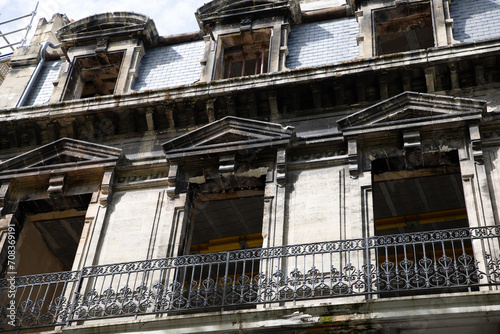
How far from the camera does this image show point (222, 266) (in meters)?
18.7

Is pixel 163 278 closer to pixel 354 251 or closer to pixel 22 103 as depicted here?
pixel 354 251

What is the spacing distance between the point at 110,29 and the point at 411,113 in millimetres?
7795

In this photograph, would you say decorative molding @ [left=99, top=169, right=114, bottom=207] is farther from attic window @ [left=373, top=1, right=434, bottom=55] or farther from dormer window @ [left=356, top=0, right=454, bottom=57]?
attic window @ [left=373, top=1, right=434, bottom=55]

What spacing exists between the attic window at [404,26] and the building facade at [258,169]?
3 cm

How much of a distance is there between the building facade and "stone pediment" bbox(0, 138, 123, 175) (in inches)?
1.5

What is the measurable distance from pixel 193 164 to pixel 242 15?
4.38 metres

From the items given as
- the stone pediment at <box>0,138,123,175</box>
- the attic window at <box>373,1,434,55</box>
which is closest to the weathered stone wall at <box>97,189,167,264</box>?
the stone pediment at <box>0,138,123,175</box>

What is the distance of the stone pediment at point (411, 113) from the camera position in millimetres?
13770

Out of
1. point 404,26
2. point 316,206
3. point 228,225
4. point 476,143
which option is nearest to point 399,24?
point 404,26

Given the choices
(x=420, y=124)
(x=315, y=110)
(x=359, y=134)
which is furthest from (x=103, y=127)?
(x=420, y=124)

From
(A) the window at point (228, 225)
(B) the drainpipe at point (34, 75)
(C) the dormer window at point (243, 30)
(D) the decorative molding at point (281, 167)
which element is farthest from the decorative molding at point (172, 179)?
(B) the drainpipe at point (34, 75)

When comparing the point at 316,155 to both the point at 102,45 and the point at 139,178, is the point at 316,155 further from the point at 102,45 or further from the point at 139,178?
the point at 102,45

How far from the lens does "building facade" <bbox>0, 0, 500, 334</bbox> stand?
11.6 meters

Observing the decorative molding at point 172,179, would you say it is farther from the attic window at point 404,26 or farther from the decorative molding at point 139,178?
the attic window at point 404,26
